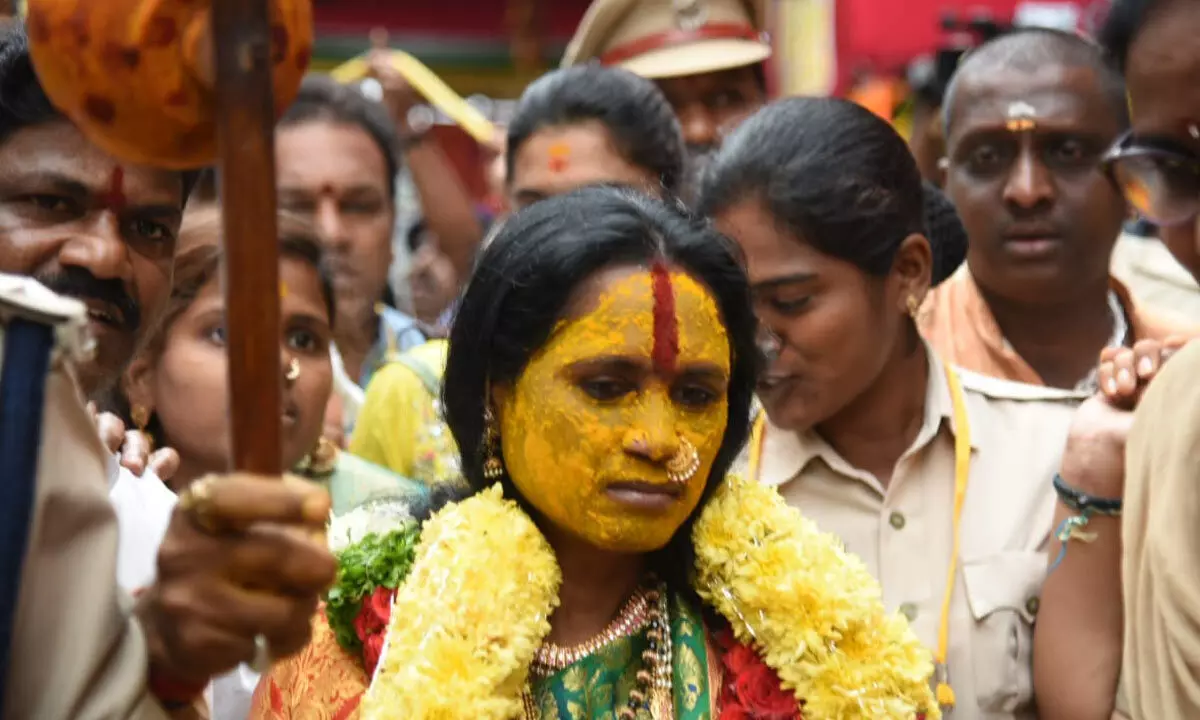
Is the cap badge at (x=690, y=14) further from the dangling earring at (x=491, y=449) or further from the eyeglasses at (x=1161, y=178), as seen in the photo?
the dangling earring at (x=491, y=449)

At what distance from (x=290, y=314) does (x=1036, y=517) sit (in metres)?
1.71

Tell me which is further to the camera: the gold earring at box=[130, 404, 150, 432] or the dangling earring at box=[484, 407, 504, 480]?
the gold earring at box=[130, 404, 150, 432]

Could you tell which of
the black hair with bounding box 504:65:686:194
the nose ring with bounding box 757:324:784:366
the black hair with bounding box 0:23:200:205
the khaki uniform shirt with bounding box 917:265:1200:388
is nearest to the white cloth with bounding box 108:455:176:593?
the black hair with bounding box 0:23:200:205

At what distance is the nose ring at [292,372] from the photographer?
3.47m

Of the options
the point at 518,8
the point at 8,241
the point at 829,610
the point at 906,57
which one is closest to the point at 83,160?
the point at 8,241

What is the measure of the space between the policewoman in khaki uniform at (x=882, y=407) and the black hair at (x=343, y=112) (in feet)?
5.70

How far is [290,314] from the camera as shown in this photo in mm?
3641

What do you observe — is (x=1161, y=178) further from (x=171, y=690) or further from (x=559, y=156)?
(x=559, y=156)

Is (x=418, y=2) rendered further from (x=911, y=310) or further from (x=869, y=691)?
(x=869, y=691)

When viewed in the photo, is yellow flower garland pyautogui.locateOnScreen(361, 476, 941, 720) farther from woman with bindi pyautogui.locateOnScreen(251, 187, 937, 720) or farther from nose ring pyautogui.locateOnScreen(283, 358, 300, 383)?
nose ring pyautogui.locateOnScreen(283, 358, 300, 383)

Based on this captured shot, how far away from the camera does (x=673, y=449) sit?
2463 millimetres

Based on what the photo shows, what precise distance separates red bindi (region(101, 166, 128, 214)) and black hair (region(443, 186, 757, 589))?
0.60 meters

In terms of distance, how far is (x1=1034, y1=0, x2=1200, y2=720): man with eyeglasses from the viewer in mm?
2473

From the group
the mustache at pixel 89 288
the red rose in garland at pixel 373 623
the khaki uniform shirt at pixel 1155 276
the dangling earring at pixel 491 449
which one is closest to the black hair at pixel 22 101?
the mustache at pixel 89 288
